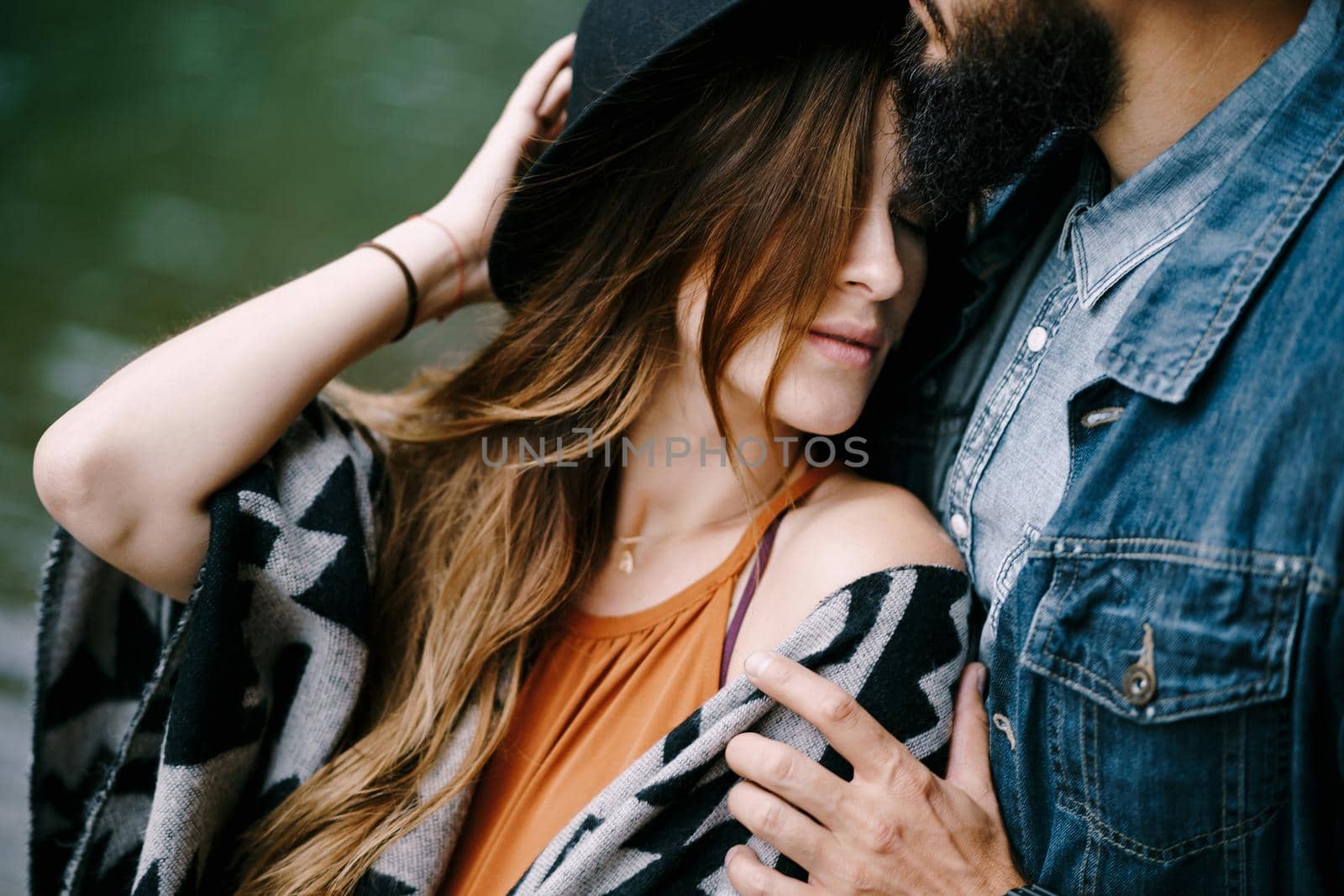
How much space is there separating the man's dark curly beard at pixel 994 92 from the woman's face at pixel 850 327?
0.16 ft

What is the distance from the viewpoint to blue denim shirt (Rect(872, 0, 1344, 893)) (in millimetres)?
1007

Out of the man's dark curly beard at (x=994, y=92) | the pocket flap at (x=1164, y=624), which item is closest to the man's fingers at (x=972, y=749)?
the pocket flap at (x=1164, y=624)

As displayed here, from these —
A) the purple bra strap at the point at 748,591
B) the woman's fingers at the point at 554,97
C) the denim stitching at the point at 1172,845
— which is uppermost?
the woman's fingers at the point at 554,97

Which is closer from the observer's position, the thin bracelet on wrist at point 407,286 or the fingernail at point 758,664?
the fingernail at point 758,664

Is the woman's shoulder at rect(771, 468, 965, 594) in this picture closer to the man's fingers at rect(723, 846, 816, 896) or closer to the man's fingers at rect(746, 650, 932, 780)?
the man's fingers at rect(746, 650, 932, 780)

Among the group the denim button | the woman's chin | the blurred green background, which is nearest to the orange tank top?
the woman's chin

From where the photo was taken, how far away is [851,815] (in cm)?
121

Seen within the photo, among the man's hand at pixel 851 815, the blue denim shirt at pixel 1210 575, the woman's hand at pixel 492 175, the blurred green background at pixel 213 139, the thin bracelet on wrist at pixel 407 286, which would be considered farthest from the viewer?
the blurred green background at pixel 213 139

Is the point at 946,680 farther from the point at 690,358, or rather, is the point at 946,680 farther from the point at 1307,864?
the point at 690,358

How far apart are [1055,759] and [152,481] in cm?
128

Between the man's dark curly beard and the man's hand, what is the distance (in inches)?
27.9

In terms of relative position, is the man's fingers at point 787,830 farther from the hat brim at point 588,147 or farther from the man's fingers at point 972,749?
the hat brim at point 588,147

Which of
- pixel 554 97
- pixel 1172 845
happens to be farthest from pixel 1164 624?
pixel 554 97

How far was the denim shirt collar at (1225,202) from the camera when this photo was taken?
109 cm
